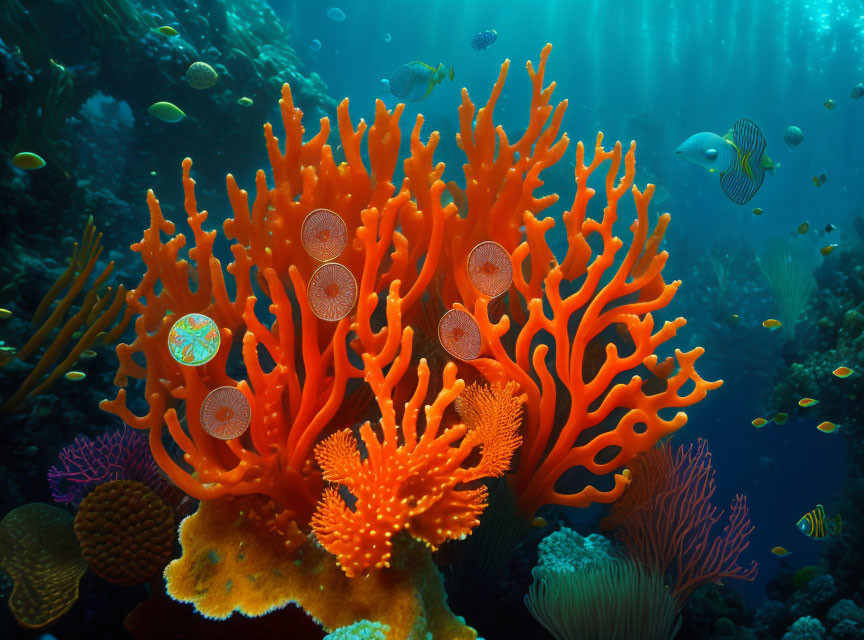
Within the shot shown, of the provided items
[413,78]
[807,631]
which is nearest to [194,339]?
[807,631]

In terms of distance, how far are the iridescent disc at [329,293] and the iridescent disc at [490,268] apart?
0.68 meters

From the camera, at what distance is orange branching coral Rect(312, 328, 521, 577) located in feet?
5.32

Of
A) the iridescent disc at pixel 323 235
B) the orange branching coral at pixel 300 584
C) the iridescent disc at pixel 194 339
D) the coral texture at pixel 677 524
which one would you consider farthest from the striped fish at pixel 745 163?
the iridescent disc at pixel 194 339

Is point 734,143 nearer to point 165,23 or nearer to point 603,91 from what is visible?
point 165,23

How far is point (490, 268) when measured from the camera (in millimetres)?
2375

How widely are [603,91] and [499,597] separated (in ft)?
145

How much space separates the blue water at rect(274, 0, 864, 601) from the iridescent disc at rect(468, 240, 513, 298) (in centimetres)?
1533

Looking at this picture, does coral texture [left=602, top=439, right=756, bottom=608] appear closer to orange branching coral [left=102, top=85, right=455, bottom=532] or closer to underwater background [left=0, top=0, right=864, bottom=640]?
underwater background [left=0, top=0, right=864, bottom=640]

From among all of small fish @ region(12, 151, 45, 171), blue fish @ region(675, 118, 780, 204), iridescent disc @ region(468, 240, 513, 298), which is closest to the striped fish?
blue fish @ region(675, 118, 780, 204)

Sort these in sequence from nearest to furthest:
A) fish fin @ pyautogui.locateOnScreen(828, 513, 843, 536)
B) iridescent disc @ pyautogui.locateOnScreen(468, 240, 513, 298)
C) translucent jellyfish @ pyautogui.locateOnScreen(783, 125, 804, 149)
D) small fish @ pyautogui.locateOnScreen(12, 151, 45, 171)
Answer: iridescent disc @ pyautogui.locateOnScreen(468, 240, 513, 298), small fish @ pyautogui.locateOnScreen(12, 151, 45, 171), fish fin @ pyautogui.locateOnScreen(828, 513, 843, 536), translucent jellyfish @ pyautogui.locateOnScreen(783, 125, 804, 149)

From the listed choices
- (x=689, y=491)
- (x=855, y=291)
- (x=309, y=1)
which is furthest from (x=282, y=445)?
(x=309, y=1)

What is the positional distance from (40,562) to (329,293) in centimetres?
207

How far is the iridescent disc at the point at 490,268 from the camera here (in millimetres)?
2357

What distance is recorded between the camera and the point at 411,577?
1807mm
